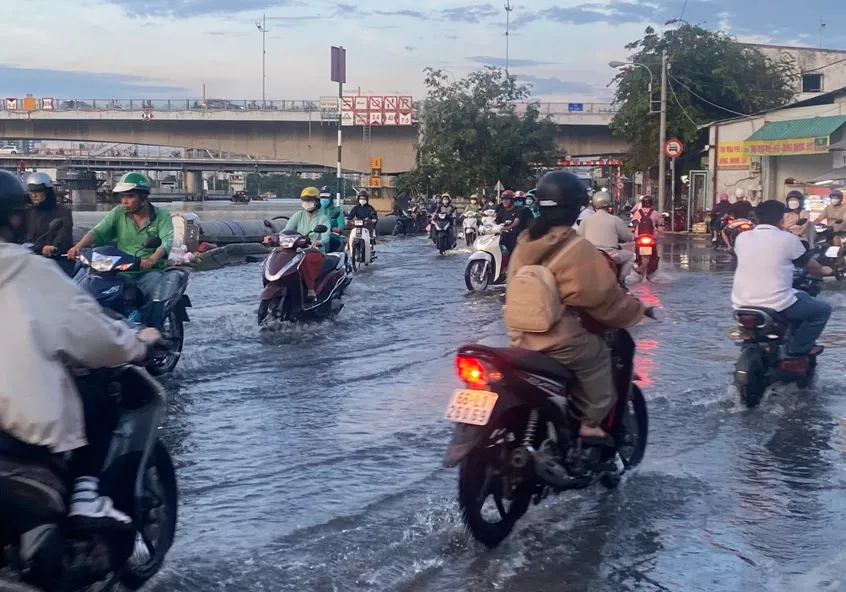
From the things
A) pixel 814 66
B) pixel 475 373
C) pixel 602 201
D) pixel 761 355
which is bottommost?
pixel 761 355

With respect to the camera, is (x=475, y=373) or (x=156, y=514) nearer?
(x=156, y=514)

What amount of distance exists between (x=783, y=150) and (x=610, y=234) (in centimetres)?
2398

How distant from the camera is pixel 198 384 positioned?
349 inches

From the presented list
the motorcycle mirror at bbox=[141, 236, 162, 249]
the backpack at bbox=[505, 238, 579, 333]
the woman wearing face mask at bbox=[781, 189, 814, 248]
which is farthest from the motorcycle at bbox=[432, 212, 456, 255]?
the backpack at bbox=[505, 238, 579, 333]

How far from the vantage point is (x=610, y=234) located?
12.7 m

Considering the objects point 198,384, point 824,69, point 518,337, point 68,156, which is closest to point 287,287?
point 198,384

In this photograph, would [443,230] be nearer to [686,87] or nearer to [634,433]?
[686,87]

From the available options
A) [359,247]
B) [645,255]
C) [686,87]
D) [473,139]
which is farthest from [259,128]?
[645,255]

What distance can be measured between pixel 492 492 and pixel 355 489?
1.27m

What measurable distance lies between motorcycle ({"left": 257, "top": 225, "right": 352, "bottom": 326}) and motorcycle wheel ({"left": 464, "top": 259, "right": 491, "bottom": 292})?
4907mm

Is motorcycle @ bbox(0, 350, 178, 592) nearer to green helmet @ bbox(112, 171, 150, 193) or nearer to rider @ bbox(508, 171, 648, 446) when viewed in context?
rider @ bbox(508, 171, 648, 446)

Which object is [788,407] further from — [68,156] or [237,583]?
[68,156]

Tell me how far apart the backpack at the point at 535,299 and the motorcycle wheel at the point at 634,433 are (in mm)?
1182

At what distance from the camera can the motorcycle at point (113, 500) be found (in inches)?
128
